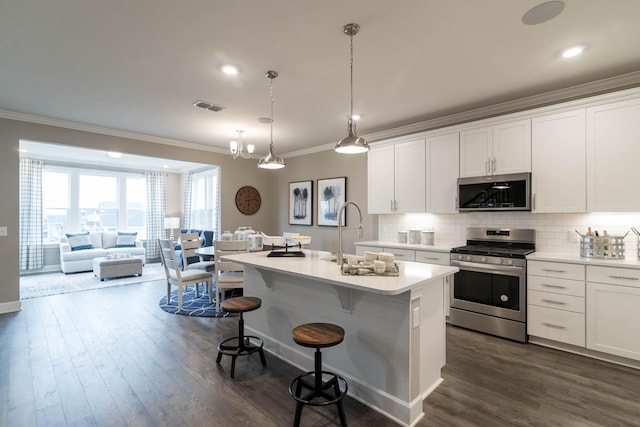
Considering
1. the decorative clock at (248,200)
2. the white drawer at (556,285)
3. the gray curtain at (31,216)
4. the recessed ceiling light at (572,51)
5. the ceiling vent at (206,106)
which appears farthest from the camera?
the gray curtain at (31,216)

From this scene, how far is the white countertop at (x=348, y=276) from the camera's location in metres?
1.82

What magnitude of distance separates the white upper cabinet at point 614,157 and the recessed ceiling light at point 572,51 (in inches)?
29.0

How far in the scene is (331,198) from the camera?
587 cm

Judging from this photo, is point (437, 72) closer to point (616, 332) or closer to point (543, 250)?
point (543, 250)

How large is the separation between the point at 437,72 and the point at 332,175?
310cm

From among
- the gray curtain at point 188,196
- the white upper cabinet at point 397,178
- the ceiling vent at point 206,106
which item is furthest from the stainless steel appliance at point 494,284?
the gray curtain at point 188,196

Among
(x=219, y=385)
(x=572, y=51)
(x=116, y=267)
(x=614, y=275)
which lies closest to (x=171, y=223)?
(x=116, y=267)

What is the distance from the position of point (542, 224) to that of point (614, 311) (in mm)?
1105

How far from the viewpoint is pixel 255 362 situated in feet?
9.46

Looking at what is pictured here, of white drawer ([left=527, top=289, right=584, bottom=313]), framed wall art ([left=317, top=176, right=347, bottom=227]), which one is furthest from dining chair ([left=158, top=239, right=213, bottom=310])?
white drawer ([left=527, top=289, right=584, bottom=313])

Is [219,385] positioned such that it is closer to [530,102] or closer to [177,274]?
[177,274]

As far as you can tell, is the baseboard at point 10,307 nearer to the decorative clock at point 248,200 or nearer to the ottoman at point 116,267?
the ottoman at point 116,267

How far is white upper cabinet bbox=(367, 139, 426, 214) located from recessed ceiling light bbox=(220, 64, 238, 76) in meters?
2.52

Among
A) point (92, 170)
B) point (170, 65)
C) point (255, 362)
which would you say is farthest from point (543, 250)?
point (92, 170)
